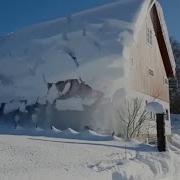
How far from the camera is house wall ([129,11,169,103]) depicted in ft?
60.0

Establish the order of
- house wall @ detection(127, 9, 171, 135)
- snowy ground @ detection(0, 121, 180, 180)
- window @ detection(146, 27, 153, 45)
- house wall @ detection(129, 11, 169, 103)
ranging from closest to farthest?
snowy ground @ detection(0, 121, 180, 180), house wall @ detection(127, 9, 171, 135), house wall @ detection(129, 11, 169, 103), window @ detection(146, 27, 153, 45)

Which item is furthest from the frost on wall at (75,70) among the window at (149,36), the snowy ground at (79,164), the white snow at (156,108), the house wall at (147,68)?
the snowy ground at (79,164)

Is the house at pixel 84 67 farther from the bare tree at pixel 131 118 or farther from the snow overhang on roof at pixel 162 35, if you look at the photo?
the snow overhang on roof at pixel 162 35

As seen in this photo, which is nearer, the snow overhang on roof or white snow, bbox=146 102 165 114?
white snow, bbox=146 102 165 114

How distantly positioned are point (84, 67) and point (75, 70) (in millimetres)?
429


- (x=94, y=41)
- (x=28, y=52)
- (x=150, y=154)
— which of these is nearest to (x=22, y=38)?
(x=28, y=52)

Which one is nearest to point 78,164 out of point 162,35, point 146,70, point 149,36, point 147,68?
point 146,70

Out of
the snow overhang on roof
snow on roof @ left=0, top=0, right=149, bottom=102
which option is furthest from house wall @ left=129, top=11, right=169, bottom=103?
snow on roof @ left=0, top=0, right=149, bottom=102

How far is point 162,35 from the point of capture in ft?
75.0

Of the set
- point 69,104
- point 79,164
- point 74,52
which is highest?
point 74,52

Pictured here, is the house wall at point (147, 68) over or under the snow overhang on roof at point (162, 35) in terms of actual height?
under

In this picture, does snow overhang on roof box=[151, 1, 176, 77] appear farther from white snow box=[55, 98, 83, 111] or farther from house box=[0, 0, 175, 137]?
white snow box=[55, 98, 83, 111]

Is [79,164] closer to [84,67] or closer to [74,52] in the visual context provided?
[84,67]

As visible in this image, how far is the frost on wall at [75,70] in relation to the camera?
53.3ft
